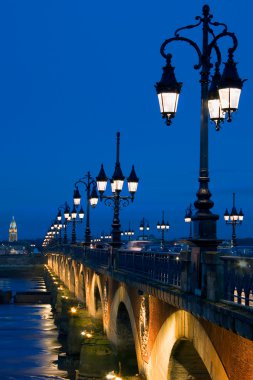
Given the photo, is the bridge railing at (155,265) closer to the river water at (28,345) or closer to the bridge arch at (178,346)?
the bridge arch at (178,346)

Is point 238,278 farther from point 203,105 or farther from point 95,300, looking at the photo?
point 95,300

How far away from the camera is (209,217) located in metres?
12.7

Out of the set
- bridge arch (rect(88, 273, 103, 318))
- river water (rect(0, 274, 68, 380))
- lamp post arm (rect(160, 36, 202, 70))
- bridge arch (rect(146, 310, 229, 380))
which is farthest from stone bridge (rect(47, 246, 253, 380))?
river water (rect(0, 274, 68, 380))

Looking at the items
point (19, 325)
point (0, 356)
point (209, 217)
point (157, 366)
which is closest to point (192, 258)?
point (209, 217)

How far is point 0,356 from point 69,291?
17927mm

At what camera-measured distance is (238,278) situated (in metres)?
11.1

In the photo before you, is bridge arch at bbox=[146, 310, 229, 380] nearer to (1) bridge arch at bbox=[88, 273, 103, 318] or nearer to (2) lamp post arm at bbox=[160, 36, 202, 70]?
(2) lamp post arm at bbox=[160, 36, 202, 70]

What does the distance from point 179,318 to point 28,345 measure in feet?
123

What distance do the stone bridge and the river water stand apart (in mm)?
11771

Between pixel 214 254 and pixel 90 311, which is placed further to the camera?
pixel 90 311

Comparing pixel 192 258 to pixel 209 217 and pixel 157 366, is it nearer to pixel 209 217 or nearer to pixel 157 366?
pixel 209 217

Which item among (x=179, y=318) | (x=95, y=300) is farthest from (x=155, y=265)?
(x=95, y=300)

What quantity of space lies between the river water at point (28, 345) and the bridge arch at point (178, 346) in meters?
20.7

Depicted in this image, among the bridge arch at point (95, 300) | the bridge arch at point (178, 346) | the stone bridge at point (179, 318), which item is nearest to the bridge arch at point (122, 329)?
the stone bridge at point (179, 318)
